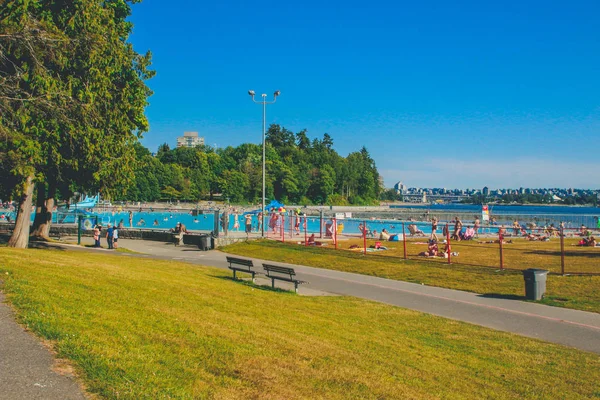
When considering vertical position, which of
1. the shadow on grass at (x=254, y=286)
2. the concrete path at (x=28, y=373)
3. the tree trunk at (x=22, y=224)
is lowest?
the shadow on grass at (x=254, y=286)

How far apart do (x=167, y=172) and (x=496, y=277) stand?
398ft

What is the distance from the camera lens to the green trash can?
14.9 m

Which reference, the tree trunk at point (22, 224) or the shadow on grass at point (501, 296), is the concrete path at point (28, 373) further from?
the tree trunk at point (22, 224)

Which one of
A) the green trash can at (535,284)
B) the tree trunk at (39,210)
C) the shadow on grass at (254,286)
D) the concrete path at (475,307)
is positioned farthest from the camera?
the tree trunk at (39,210)

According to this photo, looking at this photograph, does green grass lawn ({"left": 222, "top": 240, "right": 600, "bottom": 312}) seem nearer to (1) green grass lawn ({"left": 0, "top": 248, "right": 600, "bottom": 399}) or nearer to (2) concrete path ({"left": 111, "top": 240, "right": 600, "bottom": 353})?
(2) concrete path ({"left": 111, "top": 240, "right": 600, "bottom": 353})

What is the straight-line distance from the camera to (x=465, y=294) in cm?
1638

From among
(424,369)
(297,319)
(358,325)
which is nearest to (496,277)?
(358,325)

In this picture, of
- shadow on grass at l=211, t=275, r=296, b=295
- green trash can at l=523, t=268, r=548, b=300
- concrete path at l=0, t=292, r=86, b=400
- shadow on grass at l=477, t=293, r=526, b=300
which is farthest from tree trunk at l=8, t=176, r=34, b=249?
green trash can at l=523, t=268, r=548, b=300

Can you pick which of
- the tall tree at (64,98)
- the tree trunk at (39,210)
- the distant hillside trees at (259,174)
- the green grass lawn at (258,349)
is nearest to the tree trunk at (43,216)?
the tree trunk at (39,210)

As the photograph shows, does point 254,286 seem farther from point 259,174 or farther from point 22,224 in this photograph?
point 259,174

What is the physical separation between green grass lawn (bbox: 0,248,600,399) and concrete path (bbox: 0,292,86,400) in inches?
7.8

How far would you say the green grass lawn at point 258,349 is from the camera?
5996 mm

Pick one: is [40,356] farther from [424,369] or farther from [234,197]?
[234,197]

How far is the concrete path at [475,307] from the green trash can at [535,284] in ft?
1.41
